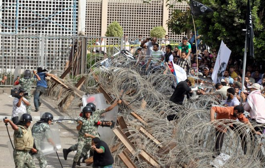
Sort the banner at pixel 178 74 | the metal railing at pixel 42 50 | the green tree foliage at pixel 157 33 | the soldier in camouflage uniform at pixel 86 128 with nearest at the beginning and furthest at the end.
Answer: the soldier in camouflage uniform at pixel 86 128 < the banner at pixel 178 74 < the metal railing at pixel 42 50 < the green tree foliage at pixel 157 33

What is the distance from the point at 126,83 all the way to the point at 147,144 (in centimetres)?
372

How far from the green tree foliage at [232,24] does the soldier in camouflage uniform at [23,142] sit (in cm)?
863

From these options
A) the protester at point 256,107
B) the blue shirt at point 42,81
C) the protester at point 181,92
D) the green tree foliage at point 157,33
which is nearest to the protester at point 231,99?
the protester at point 256,107

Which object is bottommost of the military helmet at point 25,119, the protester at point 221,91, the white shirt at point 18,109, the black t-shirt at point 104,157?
the black t-shirt at point 104,157

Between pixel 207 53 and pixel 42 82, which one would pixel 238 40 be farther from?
pixel 42 82

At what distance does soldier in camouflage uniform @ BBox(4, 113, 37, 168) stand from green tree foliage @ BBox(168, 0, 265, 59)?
28.3 feet

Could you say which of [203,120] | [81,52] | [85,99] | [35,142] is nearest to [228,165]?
[203,120]

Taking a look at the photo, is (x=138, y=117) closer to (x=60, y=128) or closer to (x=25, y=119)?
(x=25, y=119)

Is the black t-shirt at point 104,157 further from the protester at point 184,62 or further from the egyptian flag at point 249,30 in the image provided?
the protester at point 184,62

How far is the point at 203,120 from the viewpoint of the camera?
10359mm

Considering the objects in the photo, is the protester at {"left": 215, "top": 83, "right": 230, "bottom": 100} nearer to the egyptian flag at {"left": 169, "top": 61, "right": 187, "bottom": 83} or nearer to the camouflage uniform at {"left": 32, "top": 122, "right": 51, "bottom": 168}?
the egyptian flag at {"left": 169, "top": 61, "right": 187, "bottom": 83}

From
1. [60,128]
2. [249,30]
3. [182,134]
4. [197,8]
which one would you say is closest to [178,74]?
[249,30]

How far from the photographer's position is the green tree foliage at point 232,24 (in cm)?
1655

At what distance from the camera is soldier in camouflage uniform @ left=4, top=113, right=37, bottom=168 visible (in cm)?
942
